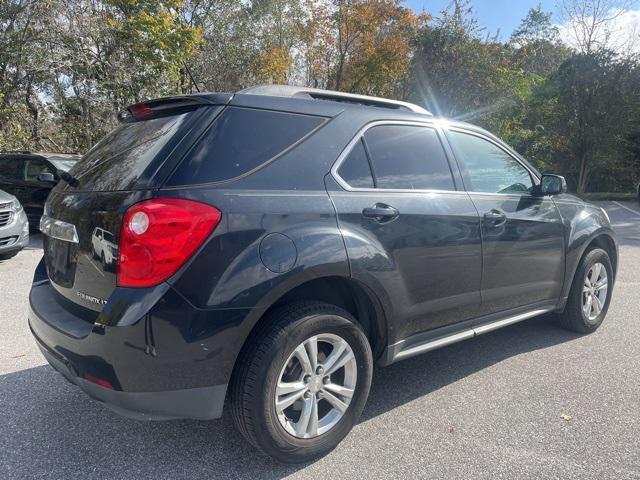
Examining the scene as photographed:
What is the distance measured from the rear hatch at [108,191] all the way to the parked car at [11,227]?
4977 mm

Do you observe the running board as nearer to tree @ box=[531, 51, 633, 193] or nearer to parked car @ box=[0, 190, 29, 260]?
parked car @ box=[0, 190, 29, 260]

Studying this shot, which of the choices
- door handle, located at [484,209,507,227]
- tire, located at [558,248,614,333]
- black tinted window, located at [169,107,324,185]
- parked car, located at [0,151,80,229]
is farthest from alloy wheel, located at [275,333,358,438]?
parked car, located at [0,151,80,229]

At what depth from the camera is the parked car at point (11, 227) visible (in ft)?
22.5

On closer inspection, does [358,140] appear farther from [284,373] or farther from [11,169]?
[11,169]

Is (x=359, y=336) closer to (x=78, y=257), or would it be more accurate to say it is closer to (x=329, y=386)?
(x=329, y=386)

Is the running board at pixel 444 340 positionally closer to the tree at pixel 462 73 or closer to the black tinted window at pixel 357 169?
the black tinted window at pixel 357 169

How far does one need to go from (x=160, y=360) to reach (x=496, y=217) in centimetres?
238

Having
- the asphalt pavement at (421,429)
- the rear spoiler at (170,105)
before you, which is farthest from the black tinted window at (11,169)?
the rear spoiler at (170,105)

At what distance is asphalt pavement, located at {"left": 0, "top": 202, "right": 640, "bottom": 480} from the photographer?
238 cm

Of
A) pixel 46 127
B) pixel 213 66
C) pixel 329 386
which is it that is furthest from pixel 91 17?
pixel 329 386

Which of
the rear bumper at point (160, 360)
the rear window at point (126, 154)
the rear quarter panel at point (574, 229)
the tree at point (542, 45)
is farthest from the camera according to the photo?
the tree at point (542, 45)

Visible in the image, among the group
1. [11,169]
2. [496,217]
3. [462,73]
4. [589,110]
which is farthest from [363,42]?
[496,217]

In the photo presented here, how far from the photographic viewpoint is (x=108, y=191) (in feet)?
7.47

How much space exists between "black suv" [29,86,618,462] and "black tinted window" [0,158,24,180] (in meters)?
7.82
